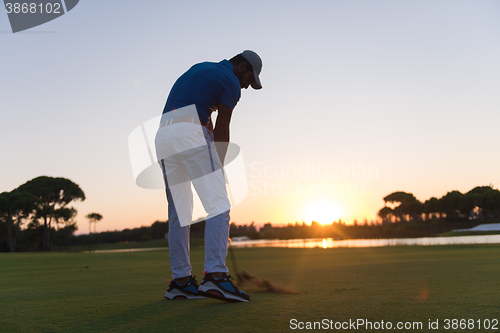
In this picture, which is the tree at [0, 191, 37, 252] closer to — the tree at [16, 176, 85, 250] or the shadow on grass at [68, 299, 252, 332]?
the tree at [16, 176, 85, 250]

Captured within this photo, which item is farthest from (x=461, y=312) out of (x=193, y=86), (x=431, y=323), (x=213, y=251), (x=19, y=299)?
(x=19, y=299)

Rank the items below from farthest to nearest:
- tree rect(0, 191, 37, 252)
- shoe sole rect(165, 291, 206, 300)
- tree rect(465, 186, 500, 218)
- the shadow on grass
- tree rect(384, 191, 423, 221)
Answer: tree rect(384, 191, 423, 221) < tree rect(465, 186, 500, 218) < tree rect(0, 191, 37, 252) < shoe sole rect(165, 291, 206, 300) < the shadow on grass

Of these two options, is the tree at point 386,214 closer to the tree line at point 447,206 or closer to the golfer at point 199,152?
the tree line at point 447,206

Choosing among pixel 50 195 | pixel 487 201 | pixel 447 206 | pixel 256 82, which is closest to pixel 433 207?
pixel 447 206

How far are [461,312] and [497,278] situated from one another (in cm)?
201

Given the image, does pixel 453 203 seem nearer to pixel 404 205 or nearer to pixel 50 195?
pixel 404 205

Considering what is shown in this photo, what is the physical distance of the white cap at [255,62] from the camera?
339cm

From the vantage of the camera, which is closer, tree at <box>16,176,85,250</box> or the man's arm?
the man's arm

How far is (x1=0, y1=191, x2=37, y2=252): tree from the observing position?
171 ft

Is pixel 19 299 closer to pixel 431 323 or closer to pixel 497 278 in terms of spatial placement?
pixel 431 323

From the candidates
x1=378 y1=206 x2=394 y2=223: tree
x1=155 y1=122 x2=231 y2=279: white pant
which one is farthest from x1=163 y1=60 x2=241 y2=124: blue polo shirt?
x1=378 y1=206 x2=394 y2=223: tree

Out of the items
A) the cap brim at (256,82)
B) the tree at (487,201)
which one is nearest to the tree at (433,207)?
the tree at (487,201)

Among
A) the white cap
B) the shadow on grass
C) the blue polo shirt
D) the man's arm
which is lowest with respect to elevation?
the shadow on grass

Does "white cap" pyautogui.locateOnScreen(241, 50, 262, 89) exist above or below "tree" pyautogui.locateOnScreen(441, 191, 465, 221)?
above
